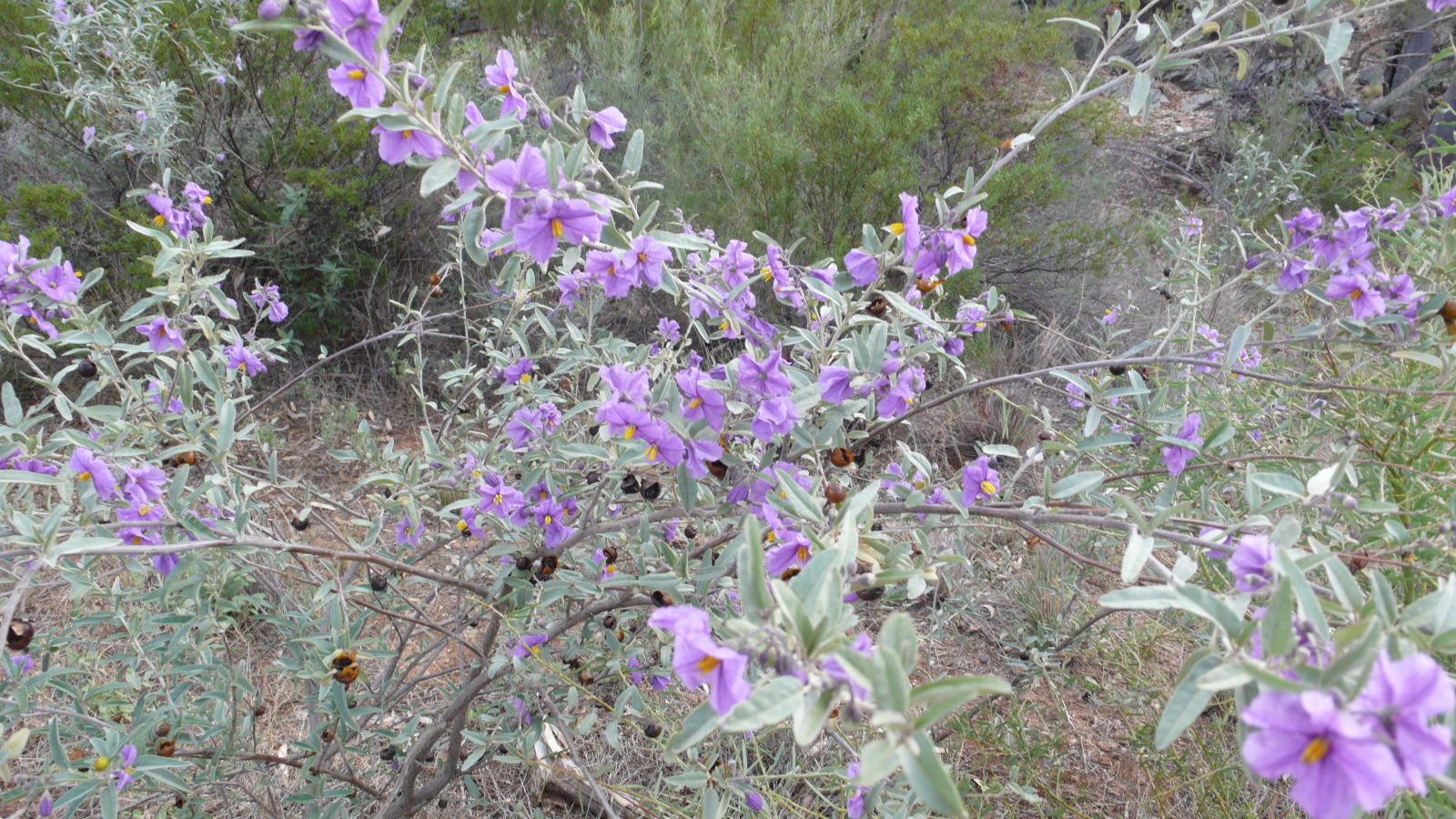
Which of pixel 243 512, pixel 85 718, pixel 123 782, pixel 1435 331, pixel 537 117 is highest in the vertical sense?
pixel 537 117

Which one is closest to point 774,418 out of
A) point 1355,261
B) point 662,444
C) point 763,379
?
point 763,379

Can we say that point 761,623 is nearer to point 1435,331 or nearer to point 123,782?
point 123,782

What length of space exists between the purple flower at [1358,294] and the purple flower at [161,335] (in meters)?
2.31

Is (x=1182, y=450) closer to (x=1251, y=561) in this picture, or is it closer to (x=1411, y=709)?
(x=1251, y=561)

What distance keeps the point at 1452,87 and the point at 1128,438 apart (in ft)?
21.6

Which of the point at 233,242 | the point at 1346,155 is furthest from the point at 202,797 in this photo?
the point at 1346,155

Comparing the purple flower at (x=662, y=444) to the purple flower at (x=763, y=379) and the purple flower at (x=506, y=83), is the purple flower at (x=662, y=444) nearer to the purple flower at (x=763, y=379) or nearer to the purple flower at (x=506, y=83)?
the purple flower at (x=763, y=379)

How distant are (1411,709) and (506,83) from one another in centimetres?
139

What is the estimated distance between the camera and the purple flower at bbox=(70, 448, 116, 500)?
1.25m

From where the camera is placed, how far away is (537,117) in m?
1.39

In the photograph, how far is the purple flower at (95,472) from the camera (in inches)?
49.4

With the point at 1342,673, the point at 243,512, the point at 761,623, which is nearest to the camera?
the point at 1342,673

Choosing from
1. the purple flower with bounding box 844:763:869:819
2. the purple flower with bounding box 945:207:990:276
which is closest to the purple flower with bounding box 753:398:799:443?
the purple flower with bounding box 945:207:990:276

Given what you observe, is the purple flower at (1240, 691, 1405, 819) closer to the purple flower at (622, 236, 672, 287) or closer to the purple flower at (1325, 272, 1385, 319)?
the purple flower at (622, 236, 672, 287)
